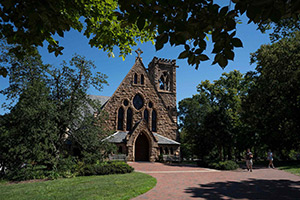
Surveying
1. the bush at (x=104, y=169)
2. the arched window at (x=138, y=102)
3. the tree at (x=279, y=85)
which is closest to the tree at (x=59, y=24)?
the bush at (x=104, y=169)

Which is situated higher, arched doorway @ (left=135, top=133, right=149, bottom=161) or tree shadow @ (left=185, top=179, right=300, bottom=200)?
arched doorway @ (left=135, top=133, right=149, bottom=161)

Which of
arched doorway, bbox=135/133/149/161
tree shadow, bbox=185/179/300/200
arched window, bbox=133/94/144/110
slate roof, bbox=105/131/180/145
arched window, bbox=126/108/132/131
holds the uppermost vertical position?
arched window, bbox=133/94/144/110

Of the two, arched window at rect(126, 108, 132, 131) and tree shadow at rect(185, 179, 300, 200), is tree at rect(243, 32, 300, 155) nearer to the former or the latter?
tree shadow at rect(185, 179, 300, 200)

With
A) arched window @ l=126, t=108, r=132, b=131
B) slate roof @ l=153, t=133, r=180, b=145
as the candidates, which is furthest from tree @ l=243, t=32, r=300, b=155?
arched window @ l=126, t=108, r=132, b=131

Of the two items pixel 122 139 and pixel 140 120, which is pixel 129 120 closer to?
pixel 140 120

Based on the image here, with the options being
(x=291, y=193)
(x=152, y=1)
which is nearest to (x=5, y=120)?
(x=152, y=1)

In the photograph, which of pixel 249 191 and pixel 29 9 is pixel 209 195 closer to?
pixel 249 191

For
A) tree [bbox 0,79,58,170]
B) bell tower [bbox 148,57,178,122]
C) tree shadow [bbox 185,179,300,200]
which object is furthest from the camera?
bell tower [bbox 148,57,178,122]

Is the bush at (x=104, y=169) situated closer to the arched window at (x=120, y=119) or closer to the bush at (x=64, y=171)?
the bush at (x=64, y=171)

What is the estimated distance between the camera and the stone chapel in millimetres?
22516

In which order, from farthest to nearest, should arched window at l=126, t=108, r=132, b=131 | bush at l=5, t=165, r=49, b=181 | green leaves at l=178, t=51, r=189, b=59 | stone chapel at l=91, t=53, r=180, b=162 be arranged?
arched window at l=126, t=108, r=132, b=131
stone chapel at l=91, t=53, r=180, b=162
bush at l=5, t=165, r=49, b=181
green leaves at l=178, t=51, r=189, b=59

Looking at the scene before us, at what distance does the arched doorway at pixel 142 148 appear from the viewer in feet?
76.6

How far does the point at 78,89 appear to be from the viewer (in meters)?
14.6

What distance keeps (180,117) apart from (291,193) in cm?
3739
